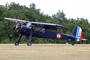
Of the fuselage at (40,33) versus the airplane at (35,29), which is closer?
the airplane at (35,29)

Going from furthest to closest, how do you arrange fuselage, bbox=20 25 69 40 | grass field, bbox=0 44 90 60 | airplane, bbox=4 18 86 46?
fuselage, bbox=20 25 69 40 < airplane, bbox=4 18 86 46 < grass field, bbox=0 44 90 60

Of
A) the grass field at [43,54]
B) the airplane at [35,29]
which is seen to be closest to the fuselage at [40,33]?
the airplane at [35,29]

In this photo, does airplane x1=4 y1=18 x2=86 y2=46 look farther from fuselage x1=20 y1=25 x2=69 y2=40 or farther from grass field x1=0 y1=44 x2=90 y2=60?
grass field x1=0 y1=44 x2=90 y2=60

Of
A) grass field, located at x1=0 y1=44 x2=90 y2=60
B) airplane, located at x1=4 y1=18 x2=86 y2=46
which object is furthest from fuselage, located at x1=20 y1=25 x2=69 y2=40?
grass field, located at x1=0 y1=44 x2=90 y2=60

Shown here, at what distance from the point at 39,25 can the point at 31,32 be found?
130 cm

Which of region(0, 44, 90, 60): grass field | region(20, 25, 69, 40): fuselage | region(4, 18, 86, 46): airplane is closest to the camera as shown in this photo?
region(0, 44, 90, 60): grass field

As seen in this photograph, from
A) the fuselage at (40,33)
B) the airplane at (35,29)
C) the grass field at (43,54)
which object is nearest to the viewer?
the grass field at (43,54)

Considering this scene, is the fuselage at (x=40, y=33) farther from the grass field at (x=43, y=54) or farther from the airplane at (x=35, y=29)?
the grass field at (x=43, y=54)

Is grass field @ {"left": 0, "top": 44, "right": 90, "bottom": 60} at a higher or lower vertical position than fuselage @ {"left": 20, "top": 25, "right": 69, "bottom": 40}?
lower

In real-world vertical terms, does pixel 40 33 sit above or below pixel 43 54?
above

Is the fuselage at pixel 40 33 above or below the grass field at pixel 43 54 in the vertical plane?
above

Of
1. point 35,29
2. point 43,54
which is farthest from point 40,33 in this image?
point 43,54

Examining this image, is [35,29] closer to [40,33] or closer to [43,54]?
[40,33]

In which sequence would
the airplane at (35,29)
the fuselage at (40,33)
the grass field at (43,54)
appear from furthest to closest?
1. the fuselage at (40,33)
2. the airplane at (35,29)
3. the grass field at (43,54)
